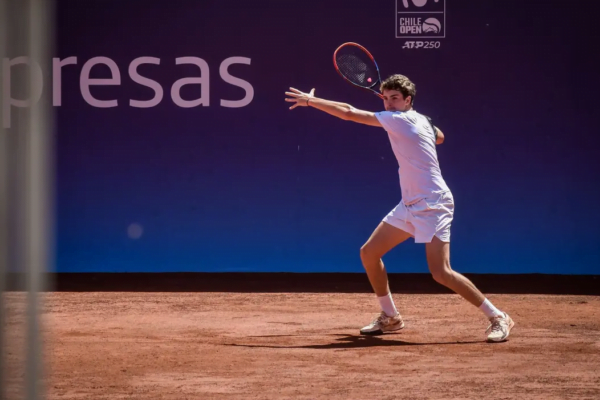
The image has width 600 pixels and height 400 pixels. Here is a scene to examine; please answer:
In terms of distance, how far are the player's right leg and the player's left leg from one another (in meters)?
0.27

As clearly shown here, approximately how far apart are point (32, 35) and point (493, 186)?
8.26 meters

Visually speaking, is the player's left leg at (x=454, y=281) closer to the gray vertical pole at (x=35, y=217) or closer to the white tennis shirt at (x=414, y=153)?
the white tennis shirt at (x=414, y=153)

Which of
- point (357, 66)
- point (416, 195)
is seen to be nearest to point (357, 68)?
point (357, 66)

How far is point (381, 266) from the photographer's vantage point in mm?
6570

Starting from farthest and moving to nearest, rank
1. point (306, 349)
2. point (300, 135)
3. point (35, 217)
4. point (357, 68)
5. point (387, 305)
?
point (300, 135)
point (357, 68)
point (387, 305)
point (306, 349)
point (35, 217)

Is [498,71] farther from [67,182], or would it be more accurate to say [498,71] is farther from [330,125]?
[67,182]

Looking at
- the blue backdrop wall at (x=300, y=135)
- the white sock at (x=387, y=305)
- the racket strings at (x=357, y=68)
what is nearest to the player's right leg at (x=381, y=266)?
the white sock at (x=387, y=305)

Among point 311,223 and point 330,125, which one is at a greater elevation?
point 330,125

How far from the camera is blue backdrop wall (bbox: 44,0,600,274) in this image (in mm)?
9672

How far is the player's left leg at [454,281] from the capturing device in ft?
20.4

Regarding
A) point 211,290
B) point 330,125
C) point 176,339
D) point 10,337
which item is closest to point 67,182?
point 211,290

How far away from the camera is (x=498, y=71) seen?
9.70m

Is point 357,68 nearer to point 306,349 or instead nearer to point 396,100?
point 396,100

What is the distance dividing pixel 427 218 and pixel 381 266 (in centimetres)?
51
